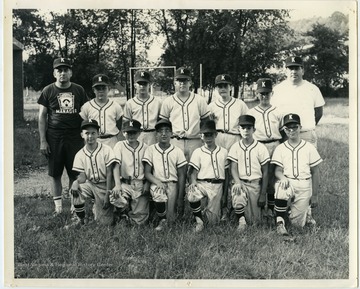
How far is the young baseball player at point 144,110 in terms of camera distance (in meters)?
4.80

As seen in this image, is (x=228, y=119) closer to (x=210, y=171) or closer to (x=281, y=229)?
(x=210, y=171)

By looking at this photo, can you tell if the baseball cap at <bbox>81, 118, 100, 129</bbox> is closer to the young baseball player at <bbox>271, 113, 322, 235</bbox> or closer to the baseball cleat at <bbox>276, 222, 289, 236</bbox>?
the young baseball player at <bbox>271, 113, 322, 235</bbox>

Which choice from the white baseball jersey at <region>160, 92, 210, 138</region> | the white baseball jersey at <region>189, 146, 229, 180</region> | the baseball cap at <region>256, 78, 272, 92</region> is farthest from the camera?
the white baseball jersey at <region>160, 92, 210, 138</region>

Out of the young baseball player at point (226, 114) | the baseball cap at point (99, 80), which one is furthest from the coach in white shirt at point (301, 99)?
the baseball cap at point (99, 80)

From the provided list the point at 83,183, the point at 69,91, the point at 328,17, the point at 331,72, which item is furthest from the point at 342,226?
the point at 69,91

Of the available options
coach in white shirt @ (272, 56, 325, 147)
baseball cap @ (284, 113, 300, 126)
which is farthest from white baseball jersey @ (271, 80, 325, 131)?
baseball cap @ (284, 113, 300, 126)

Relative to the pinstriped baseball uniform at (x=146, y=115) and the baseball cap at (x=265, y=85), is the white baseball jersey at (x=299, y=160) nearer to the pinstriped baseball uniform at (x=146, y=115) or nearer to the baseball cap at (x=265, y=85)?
the baseball cap at (x=265, y=85)

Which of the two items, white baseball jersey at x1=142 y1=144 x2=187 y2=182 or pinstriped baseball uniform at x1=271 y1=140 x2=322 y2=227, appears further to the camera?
white baseball jersey at x1=142 y1=144 x2=187 y2=182

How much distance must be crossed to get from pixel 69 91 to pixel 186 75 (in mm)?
1305

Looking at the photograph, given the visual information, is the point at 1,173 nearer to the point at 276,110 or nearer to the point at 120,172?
the point at 120,172

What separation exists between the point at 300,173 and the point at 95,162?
2.16 m

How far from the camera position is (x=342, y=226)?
4402 millimetres

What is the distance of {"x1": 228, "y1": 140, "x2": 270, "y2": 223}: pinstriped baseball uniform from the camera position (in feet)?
14.9

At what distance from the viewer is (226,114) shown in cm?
476
